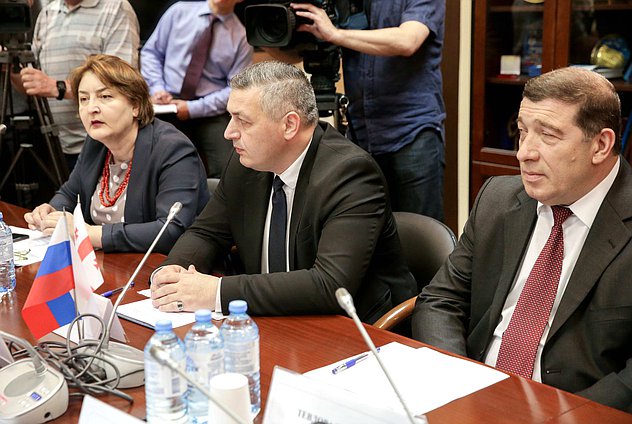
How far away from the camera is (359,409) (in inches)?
42.1

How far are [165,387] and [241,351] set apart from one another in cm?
14

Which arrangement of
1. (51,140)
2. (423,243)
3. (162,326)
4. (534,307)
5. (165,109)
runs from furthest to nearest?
1. (51,140)
2. (165,109)
3. (423,243)
4. (534,307)
5. (162,326)

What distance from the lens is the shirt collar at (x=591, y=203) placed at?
69.1 inches

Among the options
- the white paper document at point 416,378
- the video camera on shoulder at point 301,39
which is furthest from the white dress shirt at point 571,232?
the video camera on shoulder at point 301,39

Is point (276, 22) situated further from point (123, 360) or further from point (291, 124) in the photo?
point (123, 360)

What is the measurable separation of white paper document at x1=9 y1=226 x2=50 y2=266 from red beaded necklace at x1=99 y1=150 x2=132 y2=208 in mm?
258

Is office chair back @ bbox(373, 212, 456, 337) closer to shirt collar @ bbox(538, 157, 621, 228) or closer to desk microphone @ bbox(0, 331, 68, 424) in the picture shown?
shirt collar @ bbox(538, 157, 621, 228)

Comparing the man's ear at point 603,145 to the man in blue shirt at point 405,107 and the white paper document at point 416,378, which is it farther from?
the man in blue shirt at point 405,107

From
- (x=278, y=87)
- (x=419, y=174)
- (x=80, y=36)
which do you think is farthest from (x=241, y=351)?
(x=80, y=36)

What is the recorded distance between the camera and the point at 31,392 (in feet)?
4.51

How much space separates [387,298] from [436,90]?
1.19 m

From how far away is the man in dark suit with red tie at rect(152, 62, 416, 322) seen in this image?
6.34ft

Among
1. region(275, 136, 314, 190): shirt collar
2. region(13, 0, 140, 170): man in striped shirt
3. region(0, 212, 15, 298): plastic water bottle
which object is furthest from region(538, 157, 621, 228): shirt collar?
region(13, 0, 140, 170): man in striped shirt

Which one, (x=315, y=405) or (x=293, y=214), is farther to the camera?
(x=293, y=214)
